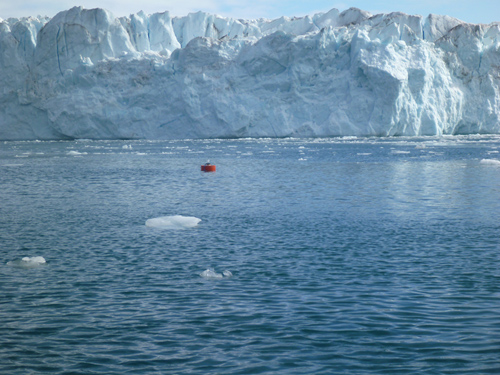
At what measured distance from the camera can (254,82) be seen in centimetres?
5350

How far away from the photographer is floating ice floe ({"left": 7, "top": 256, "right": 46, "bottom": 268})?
30.0 ft

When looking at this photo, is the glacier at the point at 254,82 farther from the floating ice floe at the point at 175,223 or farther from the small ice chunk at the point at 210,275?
the small ice chunk at the point at 210,275

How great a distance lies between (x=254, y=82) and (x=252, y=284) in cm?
4676

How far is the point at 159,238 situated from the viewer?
11.4 meters

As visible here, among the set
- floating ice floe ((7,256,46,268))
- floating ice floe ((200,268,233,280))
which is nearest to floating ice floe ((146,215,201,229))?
floating ice floe ((7,256,46,268))

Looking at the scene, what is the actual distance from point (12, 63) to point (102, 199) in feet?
154

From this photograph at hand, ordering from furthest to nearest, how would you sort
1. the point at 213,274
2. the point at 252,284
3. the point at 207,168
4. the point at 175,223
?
the point at 207,168
the point at 175,223
the point at 213,274
the point at 252,284

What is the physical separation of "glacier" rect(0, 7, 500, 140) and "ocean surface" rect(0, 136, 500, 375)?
33.4m

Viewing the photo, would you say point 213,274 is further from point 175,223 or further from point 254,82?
point 254,82

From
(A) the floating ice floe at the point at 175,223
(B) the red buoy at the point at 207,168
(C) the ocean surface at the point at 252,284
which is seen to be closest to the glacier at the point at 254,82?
(B) the red buoy at the point at 207,168

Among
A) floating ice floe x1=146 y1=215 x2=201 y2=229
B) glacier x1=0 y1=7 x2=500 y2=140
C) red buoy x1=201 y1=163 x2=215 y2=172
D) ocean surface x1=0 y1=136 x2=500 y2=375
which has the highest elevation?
glacier x1=0 y1=7 x2=500 y2=140

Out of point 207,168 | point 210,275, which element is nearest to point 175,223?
point 210,275

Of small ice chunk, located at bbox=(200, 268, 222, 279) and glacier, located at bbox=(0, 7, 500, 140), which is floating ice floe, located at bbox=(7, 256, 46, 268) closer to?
small ice chunk, located at bbox=(200, 268, 222, 279)

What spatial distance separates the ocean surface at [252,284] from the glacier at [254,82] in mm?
33413
